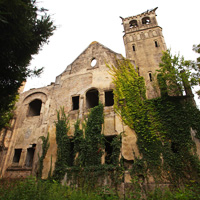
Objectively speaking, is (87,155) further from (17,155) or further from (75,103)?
(17,155)

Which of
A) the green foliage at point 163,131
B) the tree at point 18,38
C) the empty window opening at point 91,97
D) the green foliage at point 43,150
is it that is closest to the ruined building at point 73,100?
the empty window opening at point 91,97

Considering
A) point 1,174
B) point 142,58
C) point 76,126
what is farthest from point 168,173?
point 1,174

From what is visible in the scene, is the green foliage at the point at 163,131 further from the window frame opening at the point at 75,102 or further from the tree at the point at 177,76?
the window frame opening at the point at 75,102

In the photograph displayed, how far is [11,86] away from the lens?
7.16 metres

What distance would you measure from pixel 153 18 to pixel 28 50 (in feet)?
50.8

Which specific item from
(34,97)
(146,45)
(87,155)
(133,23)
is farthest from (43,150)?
(133,23)

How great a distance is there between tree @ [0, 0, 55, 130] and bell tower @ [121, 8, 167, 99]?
26.9 feet

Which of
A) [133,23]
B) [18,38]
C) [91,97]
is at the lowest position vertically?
[18,38]

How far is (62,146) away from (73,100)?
13.5 feet

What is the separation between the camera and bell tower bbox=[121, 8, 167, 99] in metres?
13.0

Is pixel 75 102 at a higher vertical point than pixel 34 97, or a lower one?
lower

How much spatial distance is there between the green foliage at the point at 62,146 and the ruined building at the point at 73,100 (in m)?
0.47

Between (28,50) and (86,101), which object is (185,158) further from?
(28,50)

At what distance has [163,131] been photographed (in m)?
8.89
